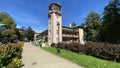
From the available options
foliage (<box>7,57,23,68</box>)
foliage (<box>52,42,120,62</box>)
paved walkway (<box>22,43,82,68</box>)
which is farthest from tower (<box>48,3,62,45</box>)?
foliage (<box>7,57,23,68</box>)

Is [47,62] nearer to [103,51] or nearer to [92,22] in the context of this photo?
[103,51]

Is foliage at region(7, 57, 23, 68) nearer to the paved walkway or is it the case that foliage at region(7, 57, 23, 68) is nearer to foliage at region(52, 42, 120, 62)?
the paved walkway

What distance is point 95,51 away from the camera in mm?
16906

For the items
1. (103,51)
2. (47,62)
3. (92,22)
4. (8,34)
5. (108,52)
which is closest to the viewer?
(47,62)

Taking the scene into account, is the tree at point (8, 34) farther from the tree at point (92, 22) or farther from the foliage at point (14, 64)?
the foliage at point (14, 64)

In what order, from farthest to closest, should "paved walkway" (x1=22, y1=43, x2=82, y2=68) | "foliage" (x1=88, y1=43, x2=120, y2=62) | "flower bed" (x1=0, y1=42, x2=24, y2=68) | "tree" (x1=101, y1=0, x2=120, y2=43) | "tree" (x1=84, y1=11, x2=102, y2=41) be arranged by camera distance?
"tree" (x1=84, y1=11, x2=102, y2=41), "tree" (x1=101, y1=0, x2=120, y2=43), "foliage" (x1=88, y1=43, x2=120, y2=62), "paved walkway" (x1=22, y1=43, x2=82, y2=68), "flower bed" (x1=0, y1=42, x2=24, y2=68)

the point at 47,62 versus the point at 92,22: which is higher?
the point at 92,22

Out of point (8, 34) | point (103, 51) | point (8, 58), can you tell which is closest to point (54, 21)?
point (8, 34)

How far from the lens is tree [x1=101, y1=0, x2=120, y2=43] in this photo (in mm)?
38125

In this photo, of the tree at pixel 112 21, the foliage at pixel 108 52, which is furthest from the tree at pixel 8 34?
the foliage at pixel 108 52

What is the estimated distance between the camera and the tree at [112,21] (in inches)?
1501

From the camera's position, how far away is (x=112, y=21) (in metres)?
38.5

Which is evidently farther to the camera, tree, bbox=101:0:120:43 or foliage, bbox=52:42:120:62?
tree, bbox=101:0:120:43

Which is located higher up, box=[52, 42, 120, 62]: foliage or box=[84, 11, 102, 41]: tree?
box=[84, 11, 102, 41]: tree
